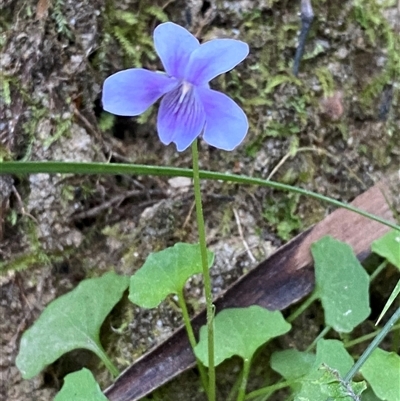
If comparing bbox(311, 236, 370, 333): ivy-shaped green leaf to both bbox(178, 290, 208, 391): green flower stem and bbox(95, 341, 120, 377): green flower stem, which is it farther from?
bbox(95, 341, 120, 377): green flower stem

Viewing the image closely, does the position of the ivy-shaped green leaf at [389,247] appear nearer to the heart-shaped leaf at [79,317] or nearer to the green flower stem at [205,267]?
the green flower stem at [205,267]

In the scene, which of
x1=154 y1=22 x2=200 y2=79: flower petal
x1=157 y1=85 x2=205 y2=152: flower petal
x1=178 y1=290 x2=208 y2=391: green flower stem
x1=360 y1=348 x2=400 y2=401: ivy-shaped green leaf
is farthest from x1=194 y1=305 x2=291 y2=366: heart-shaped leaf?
x1=154 y1=22 x2=200 y2=79: flower petal

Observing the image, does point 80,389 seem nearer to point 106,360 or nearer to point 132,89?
point 106,360

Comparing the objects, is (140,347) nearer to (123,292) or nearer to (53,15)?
(123,292)

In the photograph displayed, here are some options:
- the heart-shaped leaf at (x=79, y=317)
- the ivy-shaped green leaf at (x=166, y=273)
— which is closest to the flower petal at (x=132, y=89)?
the ivy-shaped green leaf at (x=166, y=273)

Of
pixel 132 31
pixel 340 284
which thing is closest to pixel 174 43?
pixel 132 31

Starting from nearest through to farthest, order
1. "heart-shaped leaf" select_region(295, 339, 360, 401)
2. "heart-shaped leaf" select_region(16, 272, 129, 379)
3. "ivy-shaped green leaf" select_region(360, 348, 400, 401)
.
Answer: "heart-shaped leaf" select_region(295, 339, 360, 401) → "ivy-shaped green leaf" select_region(360, 348, 400, 401) → "heart-shaped leaf" select_region(16, 272, 129, 379)
